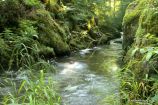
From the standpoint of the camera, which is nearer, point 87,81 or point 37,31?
point 87,81

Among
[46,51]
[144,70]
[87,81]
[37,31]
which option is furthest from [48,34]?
[144,70]

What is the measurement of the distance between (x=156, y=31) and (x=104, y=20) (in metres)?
16.3

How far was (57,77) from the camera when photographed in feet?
22.8

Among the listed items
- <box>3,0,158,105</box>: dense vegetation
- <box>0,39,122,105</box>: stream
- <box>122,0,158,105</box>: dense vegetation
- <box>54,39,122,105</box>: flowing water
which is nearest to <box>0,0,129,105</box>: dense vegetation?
<box>3,0,158,105</box>: dense vegetation

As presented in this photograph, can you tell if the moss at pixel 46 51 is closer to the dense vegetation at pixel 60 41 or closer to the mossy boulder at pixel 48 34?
the dense vegetation at pixel 60 41

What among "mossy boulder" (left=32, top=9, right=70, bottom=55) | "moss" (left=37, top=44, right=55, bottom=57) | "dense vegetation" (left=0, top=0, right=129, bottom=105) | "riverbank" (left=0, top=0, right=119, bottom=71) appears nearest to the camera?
"dense vegetation" (left=0, top=0, right=129, bottom=105)

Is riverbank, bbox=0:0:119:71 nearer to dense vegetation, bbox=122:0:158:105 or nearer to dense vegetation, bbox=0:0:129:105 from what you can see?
dense vegetation, bbox=0:0:129:105

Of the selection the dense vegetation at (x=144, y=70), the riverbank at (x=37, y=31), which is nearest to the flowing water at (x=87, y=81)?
the dense vegetation at (x=144, y=70)

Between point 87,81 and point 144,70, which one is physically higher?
point 144,70

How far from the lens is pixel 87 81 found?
6.72 m

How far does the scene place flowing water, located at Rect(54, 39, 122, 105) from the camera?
5.23 meters

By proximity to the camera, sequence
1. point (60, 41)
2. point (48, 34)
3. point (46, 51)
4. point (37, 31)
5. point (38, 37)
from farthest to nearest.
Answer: point (60, 41) < point (48, 34) < point (37, 31) < point (38, 37) < point (46, 51)

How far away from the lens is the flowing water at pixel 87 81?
5227 mm

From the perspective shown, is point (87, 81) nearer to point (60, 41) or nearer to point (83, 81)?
point (83, 81)
